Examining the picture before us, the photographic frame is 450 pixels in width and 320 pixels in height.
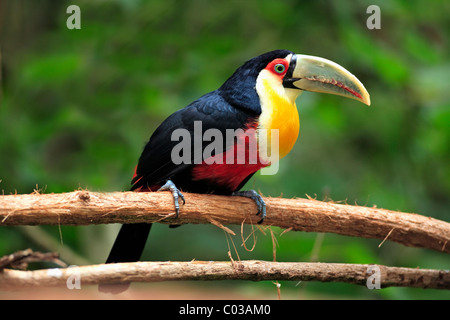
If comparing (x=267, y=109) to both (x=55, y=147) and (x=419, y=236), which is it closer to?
(x=419, y=236)

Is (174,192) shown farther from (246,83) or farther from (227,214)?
(246,83)

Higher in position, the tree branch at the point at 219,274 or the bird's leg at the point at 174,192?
the bird's leg at the point at 174,192

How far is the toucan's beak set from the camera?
2.37 meters

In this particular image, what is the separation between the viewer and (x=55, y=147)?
4.45m

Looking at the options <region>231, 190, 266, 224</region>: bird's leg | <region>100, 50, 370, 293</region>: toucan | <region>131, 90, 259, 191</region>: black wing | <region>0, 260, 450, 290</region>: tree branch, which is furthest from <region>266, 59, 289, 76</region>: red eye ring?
<region>0, 260, 450, 290</region>: tree branch

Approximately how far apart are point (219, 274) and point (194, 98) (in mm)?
1972

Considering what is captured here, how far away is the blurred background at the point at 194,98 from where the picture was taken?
3594 millimetres

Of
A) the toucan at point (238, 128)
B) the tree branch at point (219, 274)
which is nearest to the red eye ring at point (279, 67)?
the toucan at point (238, 128)

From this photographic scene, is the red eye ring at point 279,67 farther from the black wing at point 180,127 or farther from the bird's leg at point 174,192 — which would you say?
the bird's leg at point 174,192

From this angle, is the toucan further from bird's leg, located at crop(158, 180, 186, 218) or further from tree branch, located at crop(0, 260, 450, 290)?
tree branch, located at crop(0, 260, 450, 290)

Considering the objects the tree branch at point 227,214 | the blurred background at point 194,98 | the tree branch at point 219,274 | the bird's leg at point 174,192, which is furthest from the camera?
the blurred background at point 194,98

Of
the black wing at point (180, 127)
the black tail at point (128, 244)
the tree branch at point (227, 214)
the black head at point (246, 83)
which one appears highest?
the black head at point (246, 83)

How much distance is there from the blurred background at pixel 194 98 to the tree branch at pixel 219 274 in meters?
0.88

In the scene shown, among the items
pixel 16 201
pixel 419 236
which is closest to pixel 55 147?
pixel 16 201
